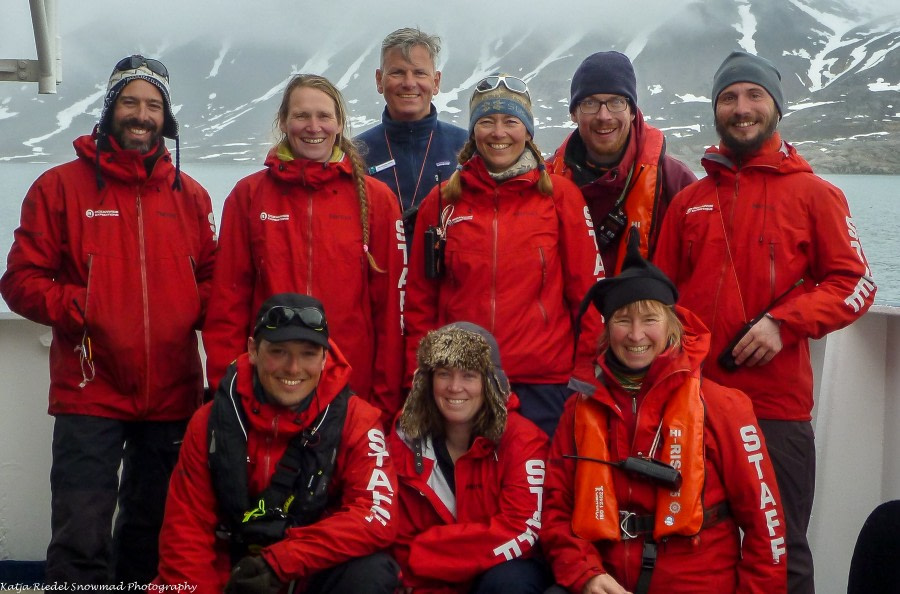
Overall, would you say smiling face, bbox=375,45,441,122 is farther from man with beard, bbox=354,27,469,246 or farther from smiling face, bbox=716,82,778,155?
smiling face, bbox=716,82,778,155

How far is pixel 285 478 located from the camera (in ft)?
8.98

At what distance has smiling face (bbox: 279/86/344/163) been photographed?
10.6 ft

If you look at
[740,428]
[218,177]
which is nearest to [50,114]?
[218,177]

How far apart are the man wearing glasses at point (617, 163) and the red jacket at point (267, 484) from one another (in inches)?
45.4

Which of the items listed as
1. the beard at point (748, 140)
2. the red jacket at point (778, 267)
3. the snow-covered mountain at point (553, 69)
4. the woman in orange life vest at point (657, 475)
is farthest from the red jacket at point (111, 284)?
the beard at point (748, 140)

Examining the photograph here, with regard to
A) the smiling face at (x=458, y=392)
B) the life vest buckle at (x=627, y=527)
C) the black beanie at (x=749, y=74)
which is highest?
the black beanie at (x=749, y=74)

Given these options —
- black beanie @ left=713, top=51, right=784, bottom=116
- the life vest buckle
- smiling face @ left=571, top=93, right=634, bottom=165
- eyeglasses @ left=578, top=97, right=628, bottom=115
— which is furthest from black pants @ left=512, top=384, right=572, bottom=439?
black beanie @ left=713, top=51, right=784, bottom=116

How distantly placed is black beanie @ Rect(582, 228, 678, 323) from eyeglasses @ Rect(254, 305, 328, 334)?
0.81 metres

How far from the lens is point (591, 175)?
3.46 m

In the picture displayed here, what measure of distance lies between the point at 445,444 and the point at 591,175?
1.16m

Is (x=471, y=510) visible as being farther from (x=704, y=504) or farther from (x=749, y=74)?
(x=749, y=74)

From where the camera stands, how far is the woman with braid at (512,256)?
310cm

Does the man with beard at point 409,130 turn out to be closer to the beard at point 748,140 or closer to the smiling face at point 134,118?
the smiling face at point 134,118

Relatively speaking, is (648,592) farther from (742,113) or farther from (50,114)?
(50,114)
